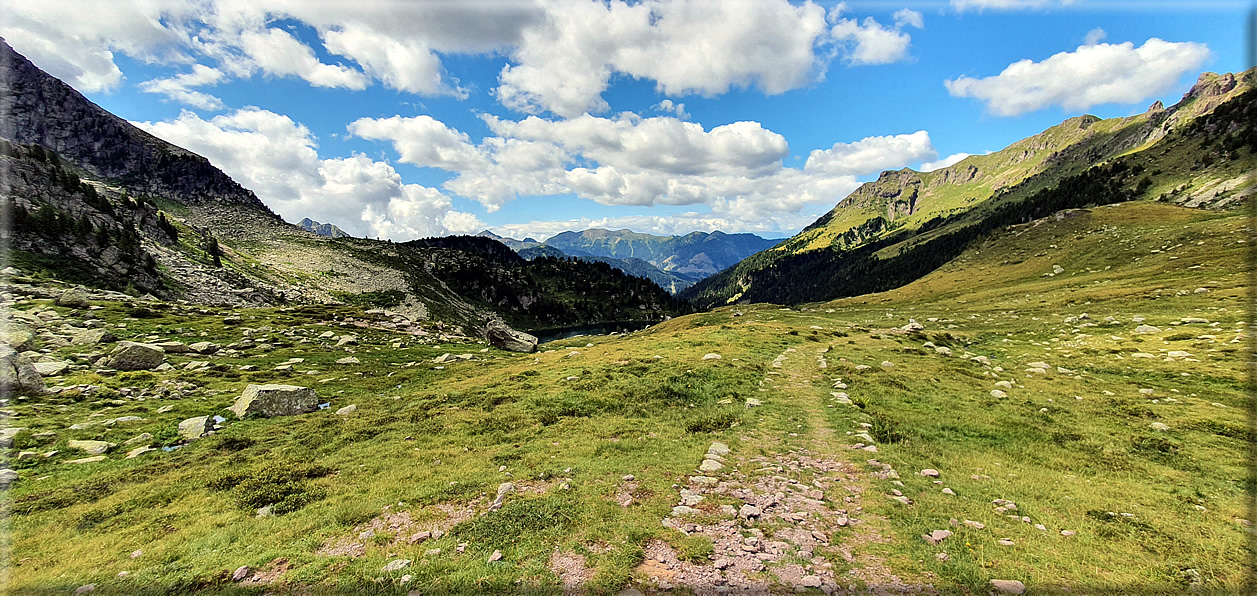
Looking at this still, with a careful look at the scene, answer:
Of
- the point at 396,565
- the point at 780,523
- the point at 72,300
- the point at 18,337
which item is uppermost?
the point at 72,300

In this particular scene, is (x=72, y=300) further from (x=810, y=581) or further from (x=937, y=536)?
(x=937, y=536)

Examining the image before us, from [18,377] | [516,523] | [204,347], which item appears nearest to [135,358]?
[204,347]

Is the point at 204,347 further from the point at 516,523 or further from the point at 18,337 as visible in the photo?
the point at 516,523

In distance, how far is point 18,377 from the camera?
1652 centimetres

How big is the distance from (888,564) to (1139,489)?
8527 millimetres

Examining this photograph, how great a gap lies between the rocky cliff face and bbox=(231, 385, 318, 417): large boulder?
627 ft

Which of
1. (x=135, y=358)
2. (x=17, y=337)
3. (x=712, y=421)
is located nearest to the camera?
(x=712, y=421)

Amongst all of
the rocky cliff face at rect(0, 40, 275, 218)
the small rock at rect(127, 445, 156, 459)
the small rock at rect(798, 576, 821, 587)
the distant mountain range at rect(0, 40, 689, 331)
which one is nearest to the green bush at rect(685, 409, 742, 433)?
the small rock at rect(798, 576, 821, 587)

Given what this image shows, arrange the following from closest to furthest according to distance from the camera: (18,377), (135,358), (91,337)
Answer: (18,377) → (135,358) → (91,337)

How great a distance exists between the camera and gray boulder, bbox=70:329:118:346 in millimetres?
24047

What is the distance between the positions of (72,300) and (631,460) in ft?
141

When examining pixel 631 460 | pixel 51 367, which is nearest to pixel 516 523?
pixel 631 460

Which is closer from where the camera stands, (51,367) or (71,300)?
(51,367)

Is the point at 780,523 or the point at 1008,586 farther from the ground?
the point at 1008,586
